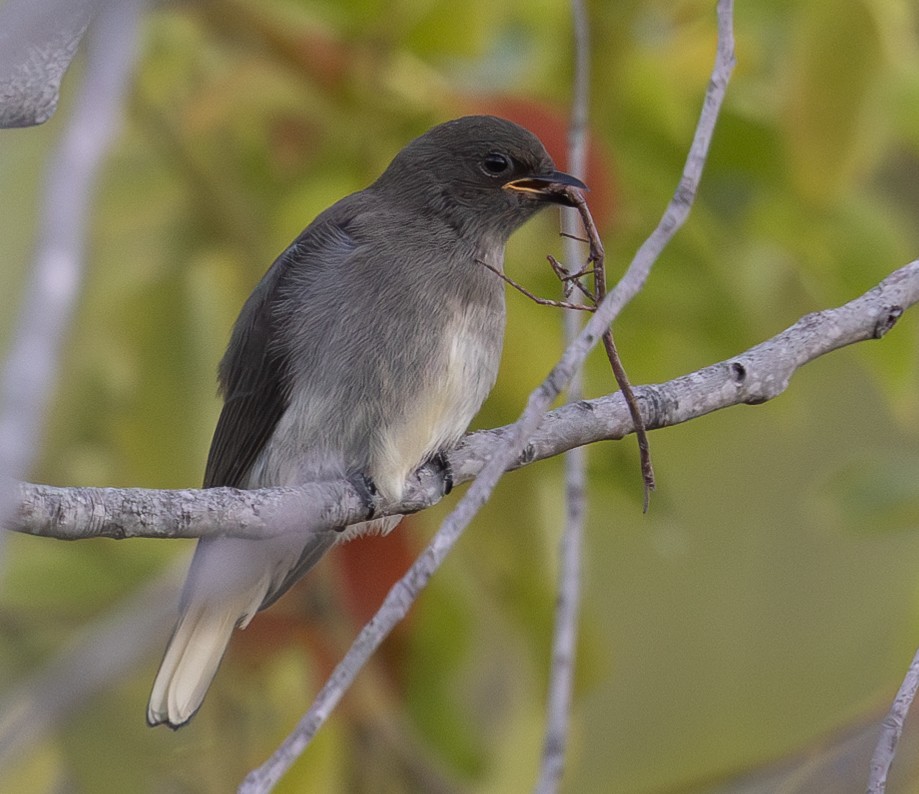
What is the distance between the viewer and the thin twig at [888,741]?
1.89 m

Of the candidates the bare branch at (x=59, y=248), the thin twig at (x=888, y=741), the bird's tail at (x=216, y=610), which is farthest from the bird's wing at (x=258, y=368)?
the thin twig at (x=888, y=741)

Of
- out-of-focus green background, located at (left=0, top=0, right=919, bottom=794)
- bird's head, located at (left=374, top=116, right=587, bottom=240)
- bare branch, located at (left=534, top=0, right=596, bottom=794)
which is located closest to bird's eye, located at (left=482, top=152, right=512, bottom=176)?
bird's head, located at (left=374, top=116, right=587, bottom=240)

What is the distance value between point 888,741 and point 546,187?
189 centimetres

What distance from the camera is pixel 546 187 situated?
11.5ft

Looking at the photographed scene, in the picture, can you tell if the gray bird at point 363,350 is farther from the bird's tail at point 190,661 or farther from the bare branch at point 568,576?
the bare branch at point 568,576

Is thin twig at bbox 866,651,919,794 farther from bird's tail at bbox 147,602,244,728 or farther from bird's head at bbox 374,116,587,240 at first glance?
bird's tail at bbox 147,602,244,728

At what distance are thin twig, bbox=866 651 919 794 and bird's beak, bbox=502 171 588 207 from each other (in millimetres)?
1532

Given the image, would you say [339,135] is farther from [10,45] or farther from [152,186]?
[10,45]

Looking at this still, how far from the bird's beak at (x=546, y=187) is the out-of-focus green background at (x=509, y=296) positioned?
0.34 feet

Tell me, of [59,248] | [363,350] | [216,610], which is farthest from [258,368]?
[59,248]

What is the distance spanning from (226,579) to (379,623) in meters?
1.88

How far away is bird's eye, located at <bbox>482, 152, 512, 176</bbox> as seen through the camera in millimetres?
3613

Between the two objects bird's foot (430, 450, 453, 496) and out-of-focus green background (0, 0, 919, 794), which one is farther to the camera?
out-of-focus green background (0, 0, 919, 794)

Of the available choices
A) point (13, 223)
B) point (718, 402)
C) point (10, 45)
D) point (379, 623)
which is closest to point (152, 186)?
point (13, 223)
